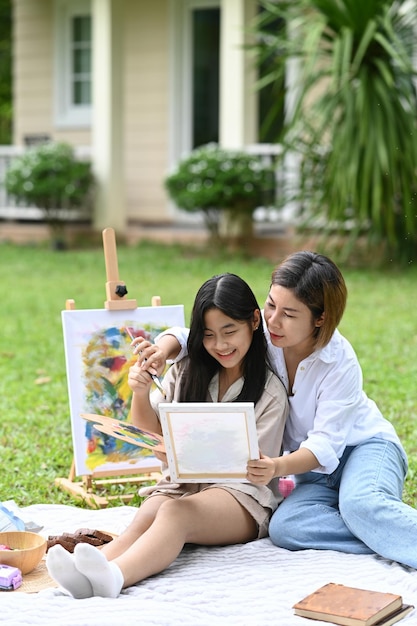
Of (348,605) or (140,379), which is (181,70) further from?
(348,605)

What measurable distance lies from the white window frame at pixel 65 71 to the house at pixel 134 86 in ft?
0.04

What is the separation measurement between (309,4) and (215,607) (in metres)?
7.83

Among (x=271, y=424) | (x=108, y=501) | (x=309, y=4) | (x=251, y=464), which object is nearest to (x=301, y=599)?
Result: (x=251, y=464)

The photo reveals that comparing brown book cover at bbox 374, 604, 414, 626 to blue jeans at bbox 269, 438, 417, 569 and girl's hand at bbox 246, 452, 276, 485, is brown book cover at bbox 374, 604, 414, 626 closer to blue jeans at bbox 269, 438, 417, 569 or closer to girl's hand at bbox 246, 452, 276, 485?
blue jeans at bbox 269, 438, 417, 569

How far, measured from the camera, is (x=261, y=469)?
10.6 feet

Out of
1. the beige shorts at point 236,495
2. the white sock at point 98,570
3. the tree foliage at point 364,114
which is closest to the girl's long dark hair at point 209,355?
the beige shorts at point 236,495

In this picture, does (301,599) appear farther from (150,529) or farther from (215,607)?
(150,529)

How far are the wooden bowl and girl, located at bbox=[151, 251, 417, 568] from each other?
2.47 feet

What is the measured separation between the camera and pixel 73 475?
445 centimetres

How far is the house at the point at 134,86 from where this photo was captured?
12258 mm

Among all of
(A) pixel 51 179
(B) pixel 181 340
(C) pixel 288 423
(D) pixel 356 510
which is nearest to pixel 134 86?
(A) pixel 51 179

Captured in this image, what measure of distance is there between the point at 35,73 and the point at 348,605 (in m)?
13.0

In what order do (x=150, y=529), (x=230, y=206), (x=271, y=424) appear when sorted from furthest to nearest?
1. (x=230, y=206)
2. (x=271, y=424)
3. (x=150, y=529)

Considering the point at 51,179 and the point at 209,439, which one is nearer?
the point at 209,439
